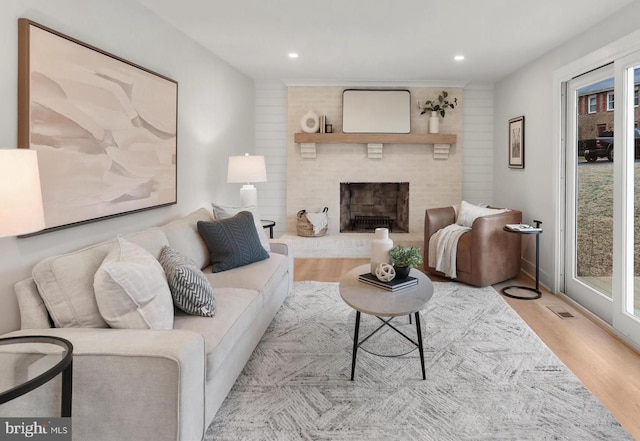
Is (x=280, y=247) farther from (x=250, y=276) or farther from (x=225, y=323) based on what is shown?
(x=225, y=323)

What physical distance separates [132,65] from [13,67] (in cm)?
102

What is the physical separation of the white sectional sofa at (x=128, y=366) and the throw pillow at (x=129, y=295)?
103 millimetres

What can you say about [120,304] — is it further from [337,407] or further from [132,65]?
[132,65]

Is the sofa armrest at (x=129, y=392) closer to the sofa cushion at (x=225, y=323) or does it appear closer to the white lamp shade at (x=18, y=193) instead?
the sofa cushion at (x=225, y=323)

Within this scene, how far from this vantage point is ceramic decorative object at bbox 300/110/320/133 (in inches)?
246

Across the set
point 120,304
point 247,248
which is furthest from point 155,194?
point 120,304

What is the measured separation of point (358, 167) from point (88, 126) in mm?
4282

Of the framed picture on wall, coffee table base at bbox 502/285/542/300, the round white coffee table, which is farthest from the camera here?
the framed picture on wall

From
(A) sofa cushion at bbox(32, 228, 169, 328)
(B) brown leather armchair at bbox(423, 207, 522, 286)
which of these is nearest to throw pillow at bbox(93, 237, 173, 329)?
(A) sofa cushion at bbox(32, 228, 169, 328)

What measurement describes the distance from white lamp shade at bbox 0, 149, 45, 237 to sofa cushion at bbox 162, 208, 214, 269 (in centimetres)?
147

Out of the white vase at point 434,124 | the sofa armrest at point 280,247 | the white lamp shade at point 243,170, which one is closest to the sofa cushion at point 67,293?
the sofa armrest at point 280,247

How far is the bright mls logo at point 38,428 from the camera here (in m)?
1.47

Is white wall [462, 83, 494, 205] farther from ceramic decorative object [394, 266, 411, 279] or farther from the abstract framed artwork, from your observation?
the abstract framed artwork

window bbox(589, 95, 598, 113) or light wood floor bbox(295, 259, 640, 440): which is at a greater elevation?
window bbox(589, 95, 598, 113)
